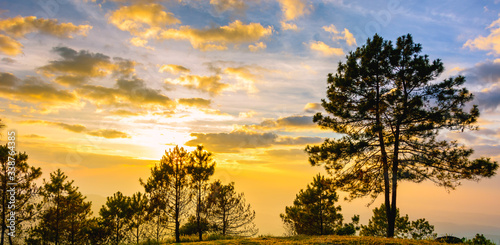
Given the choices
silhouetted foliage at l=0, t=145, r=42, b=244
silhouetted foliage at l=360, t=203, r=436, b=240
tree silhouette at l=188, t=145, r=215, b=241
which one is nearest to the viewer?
silhouetted foliage at l=0, t=145, r=42, b=244

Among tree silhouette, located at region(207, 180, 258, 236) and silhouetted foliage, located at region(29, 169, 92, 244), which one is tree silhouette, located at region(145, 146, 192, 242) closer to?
tree silhouette, located at region(207, 180, 258, 236)

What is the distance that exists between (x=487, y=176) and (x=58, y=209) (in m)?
41.0

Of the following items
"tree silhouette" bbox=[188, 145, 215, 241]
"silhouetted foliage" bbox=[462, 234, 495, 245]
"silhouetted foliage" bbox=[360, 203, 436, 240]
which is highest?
"tree silhouette" bbox=[188, 145, 215, 241]

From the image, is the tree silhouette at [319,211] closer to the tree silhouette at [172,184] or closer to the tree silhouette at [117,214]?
the tree silhouette at [172,184]

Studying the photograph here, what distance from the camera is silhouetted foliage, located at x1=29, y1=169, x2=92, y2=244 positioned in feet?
106

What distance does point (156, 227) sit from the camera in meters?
35.2

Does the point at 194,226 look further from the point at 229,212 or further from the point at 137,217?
the point at 137,217

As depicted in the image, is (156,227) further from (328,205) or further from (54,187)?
(328,205)

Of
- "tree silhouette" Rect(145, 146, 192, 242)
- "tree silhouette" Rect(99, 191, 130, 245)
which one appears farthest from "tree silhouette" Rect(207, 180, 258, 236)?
"tree silhouette" Rect(99, 191, 130, 245)

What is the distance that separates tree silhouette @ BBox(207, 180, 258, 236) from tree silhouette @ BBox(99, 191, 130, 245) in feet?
34.5

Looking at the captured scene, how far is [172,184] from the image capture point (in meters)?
30.6

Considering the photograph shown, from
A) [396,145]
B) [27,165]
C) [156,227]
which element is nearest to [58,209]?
[27,165]

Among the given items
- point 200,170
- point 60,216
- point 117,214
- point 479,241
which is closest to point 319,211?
point 200,170

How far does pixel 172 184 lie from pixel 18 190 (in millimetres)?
14555
